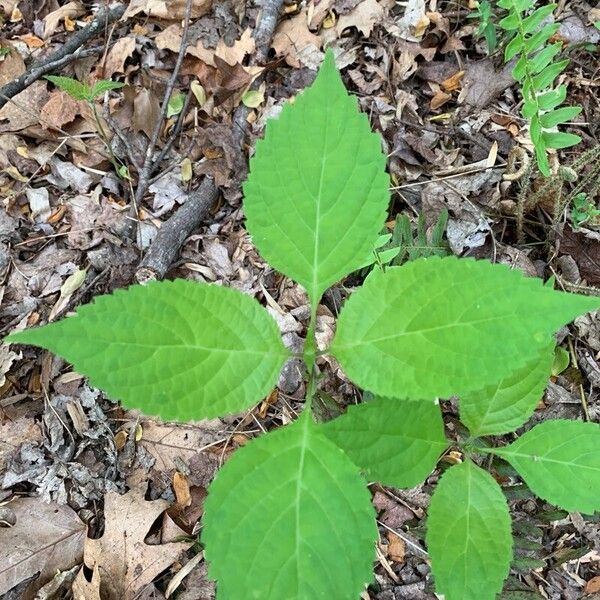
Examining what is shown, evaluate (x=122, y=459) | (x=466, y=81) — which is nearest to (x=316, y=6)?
(x=466, y=81)

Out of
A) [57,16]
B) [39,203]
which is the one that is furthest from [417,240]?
[57,16]

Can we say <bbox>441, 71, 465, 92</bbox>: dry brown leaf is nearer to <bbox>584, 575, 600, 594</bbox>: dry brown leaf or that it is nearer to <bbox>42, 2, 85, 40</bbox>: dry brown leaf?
<bbox>42, 2, 85, 40</bbox>: dry brown leaf

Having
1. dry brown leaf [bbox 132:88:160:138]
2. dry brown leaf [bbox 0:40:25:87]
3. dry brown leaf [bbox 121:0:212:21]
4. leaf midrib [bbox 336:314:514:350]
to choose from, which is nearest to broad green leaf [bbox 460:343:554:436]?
leaf midrib [bbox 336:314:514:350]

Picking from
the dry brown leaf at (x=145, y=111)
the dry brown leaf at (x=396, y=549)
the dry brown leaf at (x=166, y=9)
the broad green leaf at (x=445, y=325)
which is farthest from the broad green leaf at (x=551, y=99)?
the dry brown leaf at (x=166, y=9)

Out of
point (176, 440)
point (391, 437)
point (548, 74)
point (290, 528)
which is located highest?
point (548, 74)

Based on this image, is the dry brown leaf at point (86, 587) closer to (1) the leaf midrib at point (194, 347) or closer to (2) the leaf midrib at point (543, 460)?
(1) the leaf midrib at point (194, 347)

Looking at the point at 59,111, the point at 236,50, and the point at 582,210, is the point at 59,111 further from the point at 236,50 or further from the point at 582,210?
the point at 582,210
